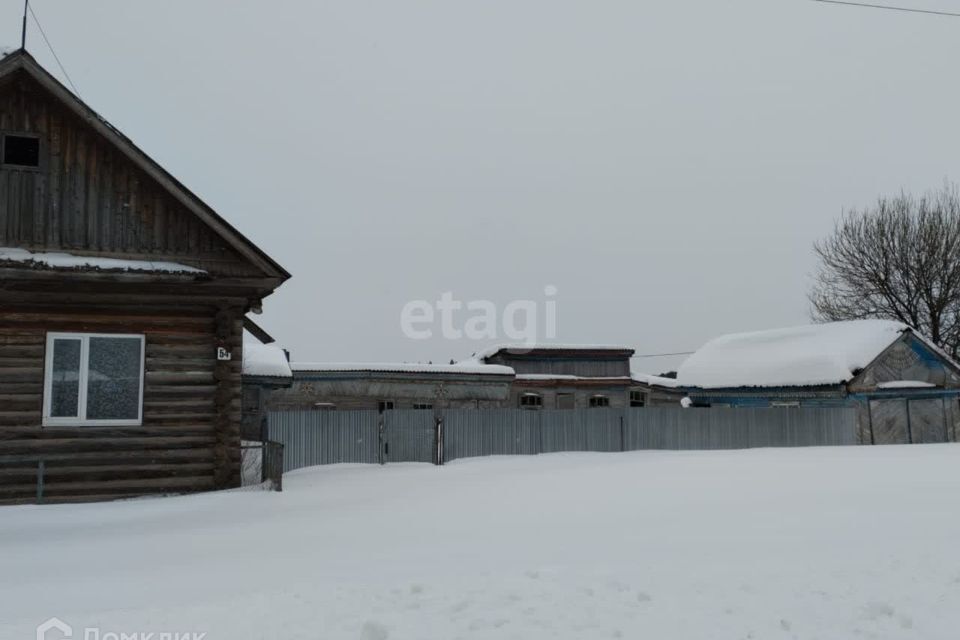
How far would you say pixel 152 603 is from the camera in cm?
618

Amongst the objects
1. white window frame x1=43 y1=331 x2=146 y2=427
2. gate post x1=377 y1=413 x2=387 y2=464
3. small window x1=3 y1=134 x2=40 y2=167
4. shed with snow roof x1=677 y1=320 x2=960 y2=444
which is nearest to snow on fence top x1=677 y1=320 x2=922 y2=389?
shed with snow roof x1=677 y1=320 x2=960 y2=444

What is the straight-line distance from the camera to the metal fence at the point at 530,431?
61.5 feet

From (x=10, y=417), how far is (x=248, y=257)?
444cm

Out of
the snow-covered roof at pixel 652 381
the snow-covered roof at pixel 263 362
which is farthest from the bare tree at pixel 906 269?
the snow-covered roof at pixel 263 362

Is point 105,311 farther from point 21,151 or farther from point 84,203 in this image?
point 21,151

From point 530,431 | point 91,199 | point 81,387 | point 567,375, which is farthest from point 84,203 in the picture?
point 567,375

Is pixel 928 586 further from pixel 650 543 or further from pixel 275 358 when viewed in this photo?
pixel 275 358

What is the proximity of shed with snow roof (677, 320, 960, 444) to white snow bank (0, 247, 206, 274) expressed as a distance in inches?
870

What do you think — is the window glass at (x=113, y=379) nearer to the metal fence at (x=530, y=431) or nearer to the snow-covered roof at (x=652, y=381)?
the metal fence at (x=530, y=431)

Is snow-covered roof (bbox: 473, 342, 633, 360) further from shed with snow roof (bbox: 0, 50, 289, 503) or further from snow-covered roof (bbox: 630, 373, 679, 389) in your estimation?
shed with snow roof (bbox: 0, 50, 289, 503)

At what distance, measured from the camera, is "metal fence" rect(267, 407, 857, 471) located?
18.8m

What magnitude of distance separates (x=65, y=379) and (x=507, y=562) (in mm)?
8709

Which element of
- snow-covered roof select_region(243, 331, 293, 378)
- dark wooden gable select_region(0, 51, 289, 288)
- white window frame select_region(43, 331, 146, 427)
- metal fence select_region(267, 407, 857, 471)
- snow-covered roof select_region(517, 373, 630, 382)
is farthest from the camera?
snow-covered roof select_region(517, 373, 630, 382)

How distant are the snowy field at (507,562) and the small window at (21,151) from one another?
5515mm
